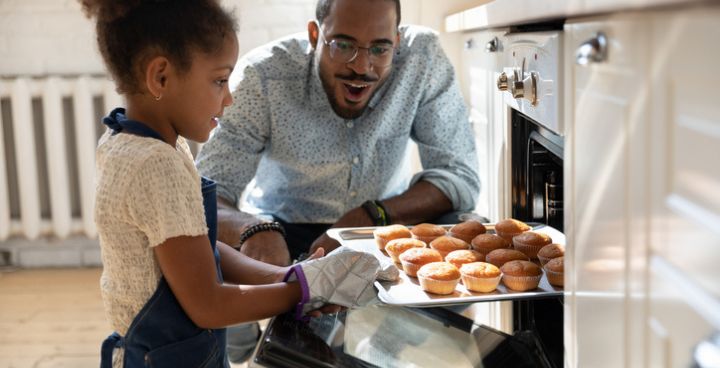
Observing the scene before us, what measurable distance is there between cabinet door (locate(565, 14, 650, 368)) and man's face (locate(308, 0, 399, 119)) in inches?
39.9

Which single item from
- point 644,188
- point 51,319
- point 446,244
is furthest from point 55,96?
point 644,188

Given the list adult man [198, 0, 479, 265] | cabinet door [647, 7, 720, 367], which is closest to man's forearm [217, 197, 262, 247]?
adult man [198, 0, 479, 265]

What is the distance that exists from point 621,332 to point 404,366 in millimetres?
437

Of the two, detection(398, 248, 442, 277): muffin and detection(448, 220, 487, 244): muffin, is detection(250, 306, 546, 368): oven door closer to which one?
detection(398, 248, 442, 277): muffin

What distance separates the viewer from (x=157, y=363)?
1.20m

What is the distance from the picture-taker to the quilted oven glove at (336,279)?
1.25 metres

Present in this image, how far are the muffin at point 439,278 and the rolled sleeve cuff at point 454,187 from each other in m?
0.83

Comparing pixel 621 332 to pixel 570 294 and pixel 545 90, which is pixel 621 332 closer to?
pixel 570 294

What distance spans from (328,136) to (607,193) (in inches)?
54.0

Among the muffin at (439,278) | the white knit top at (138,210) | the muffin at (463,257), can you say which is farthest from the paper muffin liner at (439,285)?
the white knit top at (138,210)

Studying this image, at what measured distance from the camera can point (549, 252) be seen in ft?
4.42

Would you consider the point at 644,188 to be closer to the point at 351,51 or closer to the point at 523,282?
the point at 523,282

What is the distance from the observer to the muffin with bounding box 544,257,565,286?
127 cm

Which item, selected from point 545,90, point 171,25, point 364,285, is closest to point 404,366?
point 364,285
